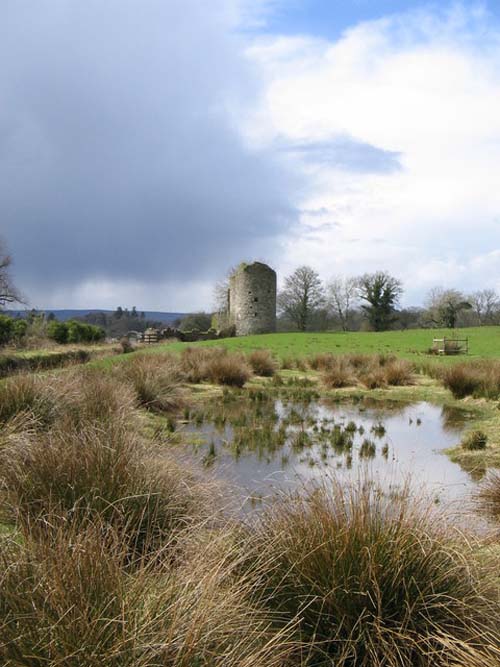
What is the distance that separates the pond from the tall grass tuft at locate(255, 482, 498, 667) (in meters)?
1.33

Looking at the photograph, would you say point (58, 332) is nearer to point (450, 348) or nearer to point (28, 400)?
point (450, 348)

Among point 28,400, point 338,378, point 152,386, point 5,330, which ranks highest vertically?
point 5,330

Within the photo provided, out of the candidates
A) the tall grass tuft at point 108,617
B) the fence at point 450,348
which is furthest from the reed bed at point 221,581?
the fence at point 450,348

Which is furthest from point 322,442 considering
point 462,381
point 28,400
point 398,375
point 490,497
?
point 398,375

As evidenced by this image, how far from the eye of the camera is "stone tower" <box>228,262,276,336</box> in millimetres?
40250

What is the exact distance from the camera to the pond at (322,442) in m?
5.96

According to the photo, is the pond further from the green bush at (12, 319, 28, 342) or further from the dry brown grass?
the green bush at (12, 319, 28, 342)

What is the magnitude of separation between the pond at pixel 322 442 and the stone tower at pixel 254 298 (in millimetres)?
27465

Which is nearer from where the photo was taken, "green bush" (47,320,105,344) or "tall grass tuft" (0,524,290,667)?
"tall grass tuft" (0,524,290,667)

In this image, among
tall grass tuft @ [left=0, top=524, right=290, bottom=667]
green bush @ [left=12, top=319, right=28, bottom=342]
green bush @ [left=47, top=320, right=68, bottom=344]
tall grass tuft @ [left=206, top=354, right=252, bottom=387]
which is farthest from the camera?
green bush @ [left=47, top=320, right=68, bottom=344]

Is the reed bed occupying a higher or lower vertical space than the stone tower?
lower

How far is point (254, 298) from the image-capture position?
40594 mm

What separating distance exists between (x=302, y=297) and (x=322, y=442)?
4311cm

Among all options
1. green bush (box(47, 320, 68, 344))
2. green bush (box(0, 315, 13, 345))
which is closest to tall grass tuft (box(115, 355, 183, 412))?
green bush (box(0, 315, 13, 345))
